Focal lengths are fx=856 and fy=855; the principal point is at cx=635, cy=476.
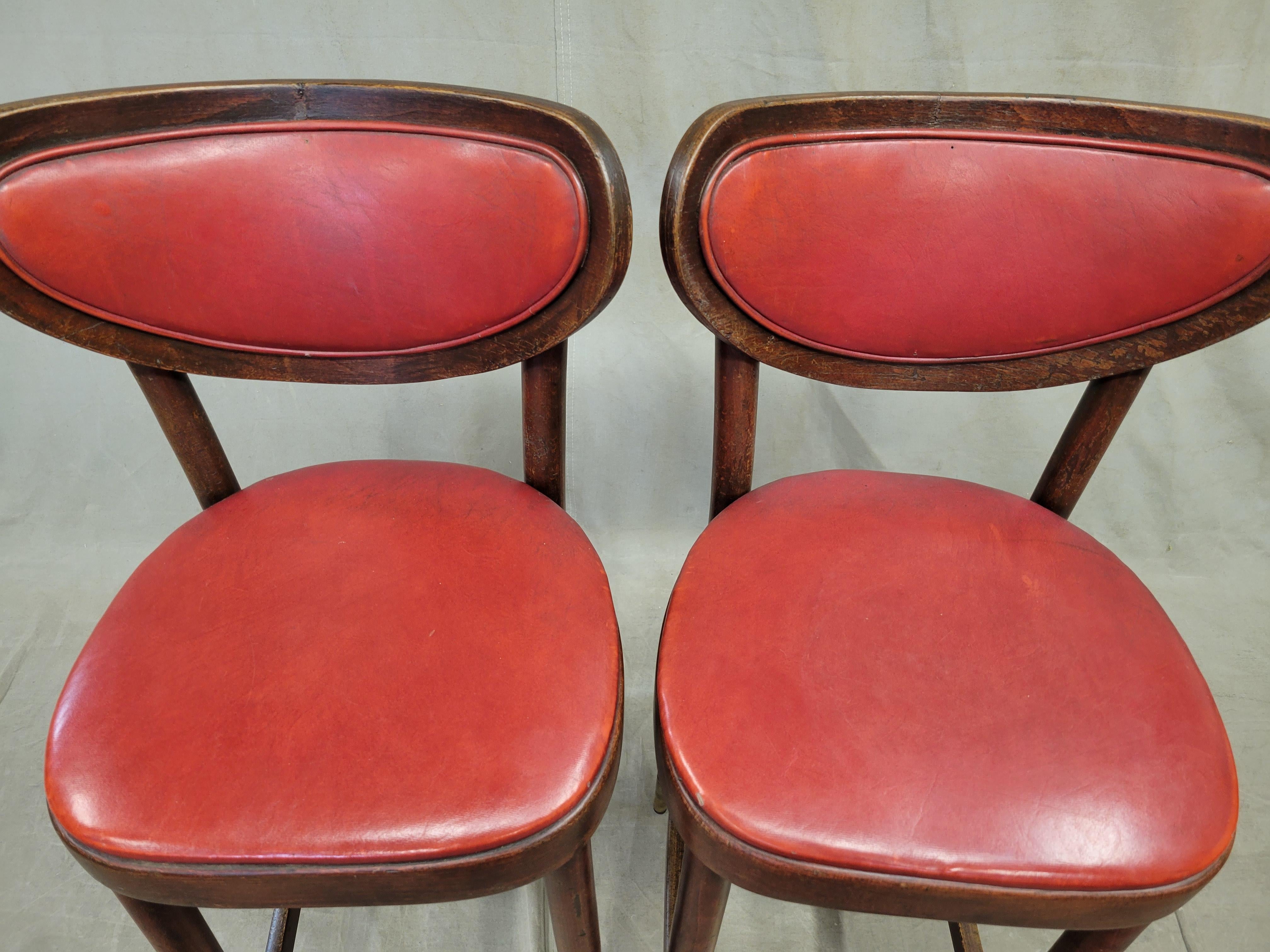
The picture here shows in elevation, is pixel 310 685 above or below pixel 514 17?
below

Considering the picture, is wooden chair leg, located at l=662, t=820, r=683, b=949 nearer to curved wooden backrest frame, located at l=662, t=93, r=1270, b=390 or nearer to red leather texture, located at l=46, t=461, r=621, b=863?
red leather texture, located at l=46, t=461, r=621, b=863

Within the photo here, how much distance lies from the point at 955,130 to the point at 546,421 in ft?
1.62

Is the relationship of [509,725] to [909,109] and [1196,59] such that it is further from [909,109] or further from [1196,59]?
[1196,59]

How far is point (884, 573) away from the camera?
0.84 metres

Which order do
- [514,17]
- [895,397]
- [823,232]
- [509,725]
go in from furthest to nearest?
1. [895,397]
2. [514,17]
3. [823,232]
4. [509,725]

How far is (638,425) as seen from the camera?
1.61m

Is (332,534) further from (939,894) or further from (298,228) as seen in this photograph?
(939,894)

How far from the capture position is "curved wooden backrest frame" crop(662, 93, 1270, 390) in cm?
78

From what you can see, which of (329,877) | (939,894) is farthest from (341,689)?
(939,894)

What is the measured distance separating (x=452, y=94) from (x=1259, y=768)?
1519mm

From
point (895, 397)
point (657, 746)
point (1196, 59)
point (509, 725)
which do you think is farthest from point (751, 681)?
point (1196, 59)

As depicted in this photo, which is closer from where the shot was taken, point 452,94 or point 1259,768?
point 452,94

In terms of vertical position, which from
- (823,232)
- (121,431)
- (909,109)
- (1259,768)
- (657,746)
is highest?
(909,109)

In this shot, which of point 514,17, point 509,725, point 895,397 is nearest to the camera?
point 509,725
